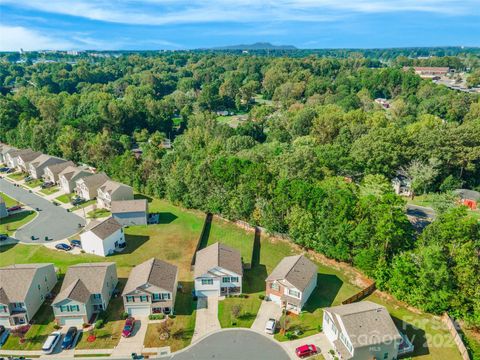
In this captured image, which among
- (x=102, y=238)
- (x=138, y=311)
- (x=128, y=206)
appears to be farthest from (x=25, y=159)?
(x=138, y=311)

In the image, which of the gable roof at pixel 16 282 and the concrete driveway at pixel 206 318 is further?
the gable roof at pixel 16 282

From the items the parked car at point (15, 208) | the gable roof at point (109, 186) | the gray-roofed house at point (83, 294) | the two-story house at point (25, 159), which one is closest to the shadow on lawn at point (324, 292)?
the gray-roofed house at point (83, 294)

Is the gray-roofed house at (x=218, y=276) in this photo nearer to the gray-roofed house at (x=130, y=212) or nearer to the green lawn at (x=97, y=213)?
the gray-roofed house at (x=130, y=212)

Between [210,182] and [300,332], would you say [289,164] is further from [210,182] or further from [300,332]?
[300,332]

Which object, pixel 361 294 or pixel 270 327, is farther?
pixel 361 294

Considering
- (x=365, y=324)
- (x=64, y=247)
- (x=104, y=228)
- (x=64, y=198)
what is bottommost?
(x=64, y=247)

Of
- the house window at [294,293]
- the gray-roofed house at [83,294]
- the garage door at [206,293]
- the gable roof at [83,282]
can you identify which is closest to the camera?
the gray-roofed house at [83,294]

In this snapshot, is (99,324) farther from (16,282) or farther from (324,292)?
(324,292)
